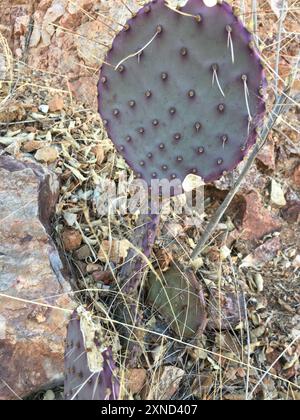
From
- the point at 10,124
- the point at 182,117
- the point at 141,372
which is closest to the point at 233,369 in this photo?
the point at 141,372

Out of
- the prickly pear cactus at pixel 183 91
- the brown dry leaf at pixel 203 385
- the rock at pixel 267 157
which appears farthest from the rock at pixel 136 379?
the rock at pixel 267 157

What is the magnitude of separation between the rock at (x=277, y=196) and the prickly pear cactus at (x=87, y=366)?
3.26 feet

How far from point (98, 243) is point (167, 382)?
1.50 feet

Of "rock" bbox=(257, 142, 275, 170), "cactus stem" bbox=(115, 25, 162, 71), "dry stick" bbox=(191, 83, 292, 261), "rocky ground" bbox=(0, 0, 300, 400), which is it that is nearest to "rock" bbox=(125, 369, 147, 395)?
"rocky ground" bbox=(0, 0, 300, 400)

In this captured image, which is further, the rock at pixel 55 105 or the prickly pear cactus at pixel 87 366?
the rock at pixel 55 105

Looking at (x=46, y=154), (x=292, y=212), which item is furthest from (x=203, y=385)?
(x=46, y=154)

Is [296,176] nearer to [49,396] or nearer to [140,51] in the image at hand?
[140,51]

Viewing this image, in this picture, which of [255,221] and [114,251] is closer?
[114,251]

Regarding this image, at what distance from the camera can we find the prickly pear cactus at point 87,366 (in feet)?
3.06

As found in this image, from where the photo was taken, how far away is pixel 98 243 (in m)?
1.56

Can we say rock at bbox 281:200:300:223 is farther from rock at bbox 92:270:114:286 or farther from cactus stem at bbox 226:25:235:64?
cactus stem at bbox 226:25:235:64

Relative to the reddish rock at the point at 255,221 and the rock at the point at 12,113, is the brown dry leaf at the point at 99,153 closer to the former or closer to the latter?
the rock at the point at 12,113

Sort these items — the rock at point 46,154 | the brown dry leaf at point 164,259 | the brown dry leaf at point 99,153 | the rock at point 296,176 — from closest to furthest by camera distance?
the brown dry leaf at point 164,259, the rock at point 46,154, the brown dry leaf at point 99,153, the rock at point 296,176
